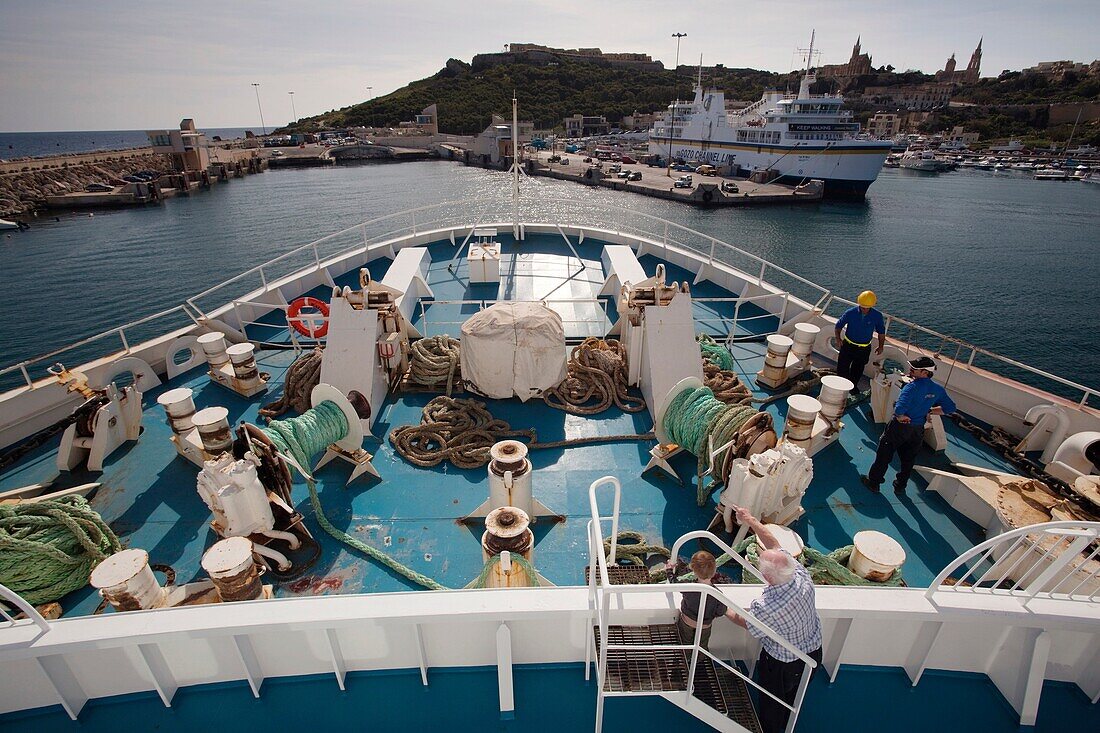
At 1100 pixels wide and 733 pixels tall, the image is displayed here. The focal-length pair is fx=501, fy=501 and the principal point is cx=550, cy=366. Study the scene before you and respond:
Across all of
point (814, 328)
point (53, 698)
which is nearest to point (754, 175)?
point (814, 328)

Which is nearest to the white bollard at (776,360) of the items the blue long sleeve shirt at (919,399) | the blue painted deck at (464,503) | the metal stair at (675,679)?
the blue painted deck at (464,503)

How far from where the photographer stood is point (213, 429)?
4297 millimetres

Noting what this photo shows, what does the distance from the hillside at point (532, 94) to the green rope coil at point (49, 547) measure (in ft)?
366

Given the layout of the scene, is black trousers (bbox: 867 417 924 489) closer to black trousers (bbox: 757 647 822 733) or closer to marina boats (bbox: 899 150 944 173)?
black trousers (bbox: 757 647 822 733)

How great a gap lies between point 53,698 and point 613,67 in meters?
167

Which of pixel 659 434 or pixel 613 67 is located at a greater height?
pixel 613 67

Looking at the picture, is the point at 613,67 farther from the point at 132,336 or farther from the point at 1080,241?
the point at 132,336

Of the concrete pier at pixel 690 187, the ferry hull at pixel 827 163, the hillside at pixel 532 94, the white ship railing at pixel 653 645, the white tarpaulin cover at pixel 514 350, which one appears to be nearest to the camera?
the white ship railing at pixel 653 645

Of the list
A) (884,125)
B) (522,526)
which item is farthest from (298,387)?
(884,125)

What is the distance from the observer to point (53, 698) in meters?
2.78

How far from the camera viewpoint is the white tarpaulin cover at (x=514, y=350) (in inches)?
232

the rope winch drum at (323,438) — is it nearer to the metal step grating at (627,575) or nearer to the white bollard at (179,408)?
the white bollard at (179,408)

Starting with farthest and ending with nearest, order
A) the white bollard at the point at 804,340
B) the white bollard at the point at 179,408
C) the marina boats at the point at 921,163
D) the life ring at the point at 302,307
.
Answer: the marina boats at the point at 921,163 → the life ring at the point at 302,307 → the white bollard at the point at 804,340 → the white bollard at the point at 179,408

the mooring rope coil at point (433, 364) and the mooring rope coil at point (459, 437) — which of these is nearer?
the mooring rope coil at point (459, 437)
